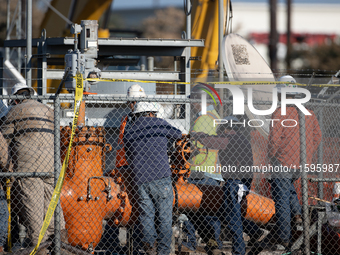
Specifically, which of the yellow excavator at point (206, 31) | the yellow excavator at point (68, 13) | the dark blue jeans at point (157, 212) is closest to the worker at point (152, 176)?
the dark blue jeans at point (157, 212)

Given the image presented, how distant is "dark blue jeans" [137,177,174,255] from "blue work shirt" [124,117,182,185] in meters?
0.10

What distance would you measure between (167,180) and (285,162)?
1551 millimetres

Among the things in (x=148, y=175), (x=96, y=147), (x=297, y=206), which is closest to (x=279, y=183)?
(x=297, y=206)

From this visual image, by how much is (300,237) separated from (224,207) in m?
0.98

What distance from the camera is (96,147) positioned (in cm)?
531

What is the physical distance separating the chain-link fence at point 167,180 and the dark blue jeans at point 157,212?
0.5 inches

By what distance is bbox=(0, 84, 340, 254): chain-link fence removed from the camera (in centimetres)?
501

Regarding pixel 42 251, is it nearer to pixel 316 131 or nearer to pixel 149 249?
pixel 149 249

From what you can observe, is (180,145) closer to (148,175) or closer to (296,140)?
(148,175)

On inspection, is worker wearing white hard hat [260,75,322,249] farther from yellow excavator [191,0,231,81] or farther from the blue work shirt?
yellow excavator [191,0,231,81]

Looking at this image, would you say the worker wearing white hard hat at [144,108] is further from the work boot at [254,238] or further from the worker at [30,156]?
the work boot at [254,238]

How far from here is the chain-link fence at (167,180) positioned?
197 inches

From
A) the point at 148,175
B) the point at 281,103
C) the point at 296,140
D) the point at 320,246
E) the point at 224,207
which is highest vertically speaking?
the point at 281,103

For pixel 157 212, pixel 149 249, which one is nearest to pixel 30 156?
pixel 157 212
